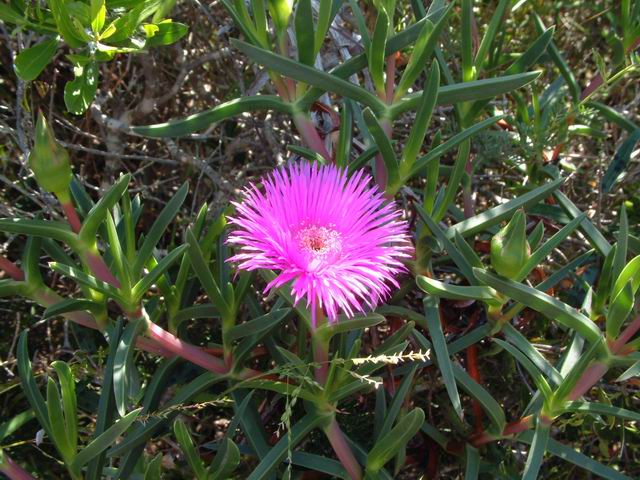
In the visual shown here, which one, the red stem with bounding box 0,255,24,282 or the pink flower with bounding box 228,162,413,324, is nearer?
the pink flower with bounding box 228,162,413,324

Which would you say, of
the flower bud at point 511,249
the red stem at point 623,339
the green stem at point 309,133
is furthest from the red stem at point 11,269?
the red stem at point 623,339

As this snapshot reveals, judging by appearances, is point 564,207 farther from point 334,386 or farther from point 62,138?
point 62,138

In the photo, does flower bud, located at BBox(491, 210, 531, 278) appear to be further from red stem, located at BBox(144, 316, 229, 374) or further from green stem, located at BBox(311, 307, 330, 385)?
red stem, located at BBox(144, 316, 229, 374)

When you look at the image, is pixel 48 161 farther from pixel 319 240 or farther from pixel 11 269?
pixel 319 240

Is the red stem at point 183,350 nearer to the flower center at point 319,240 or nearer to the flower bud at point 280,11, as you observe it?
the flower center at point 319,240

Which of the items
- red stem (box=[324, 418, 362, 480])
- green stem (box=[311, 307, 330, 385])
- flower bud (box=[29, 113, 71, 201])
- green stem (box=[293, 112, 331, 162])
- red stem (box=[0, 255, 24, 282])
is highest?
green stem (box=[293, 112, 331, 162])

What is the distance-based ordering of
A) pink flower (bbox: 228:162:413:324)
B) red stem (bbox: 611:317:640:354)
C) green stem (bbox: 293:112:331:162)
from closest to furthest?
pink flower (bbox: 228:162:413:324) → red stem (bbox: 611:317:640:354) → green stem (bbox: 293:112:331:162)

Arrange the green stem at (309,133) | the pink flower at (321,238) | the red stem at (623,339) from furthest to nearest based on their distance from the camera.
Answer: the green stem at (309,133)
the red stem at (623,339)
the pink flower at (321,238)

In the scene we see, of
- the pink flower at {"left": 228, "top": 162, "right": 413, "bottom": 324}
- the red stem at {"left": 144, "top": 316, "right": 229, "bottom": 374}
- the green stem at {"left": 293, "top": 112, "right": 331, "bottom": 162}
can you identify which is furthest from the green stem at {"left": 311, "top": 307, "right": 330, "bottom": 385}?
the green stem at {"left": 293, "top": 112, "right": 331, "bottom": 162}

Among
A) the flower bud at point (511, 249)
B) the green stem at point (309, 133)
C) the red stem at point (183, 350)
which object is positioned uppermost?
the green stem at point (309, 133)
